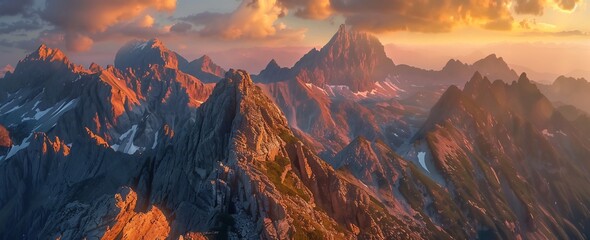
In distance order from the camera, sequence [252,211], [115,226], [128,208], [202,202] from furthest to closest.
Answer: [202,202] < [252,211] < [128,208] < [115,226]

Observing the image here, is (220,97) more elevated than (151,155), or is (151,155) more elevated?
(220,97)

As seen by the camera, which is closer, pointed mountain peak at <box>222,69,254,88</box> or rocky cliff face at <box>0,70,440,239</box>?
rocky cliff face at <box>0,70,440,239</box>

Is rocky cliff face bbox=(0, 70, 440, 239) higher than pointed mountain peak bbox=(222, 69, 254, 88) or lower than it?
lower

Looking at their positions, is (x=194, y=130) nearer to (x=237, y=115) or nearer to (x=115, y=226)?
(x=237, y=115)

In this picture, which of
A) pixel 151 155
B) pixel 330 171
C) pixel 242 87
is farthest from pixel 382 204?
pixel 151 155

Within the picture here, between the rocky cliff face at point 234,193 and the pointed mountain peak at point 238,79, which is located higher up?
the pointed mountain peak at point 238,79

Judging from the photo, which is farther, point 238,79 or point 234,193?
point 238,79

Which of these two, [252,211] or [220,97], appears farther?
[220,97]

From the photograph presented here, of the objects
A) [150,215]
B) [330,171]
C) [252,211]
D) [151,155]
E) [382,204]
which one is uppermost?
[150,215]

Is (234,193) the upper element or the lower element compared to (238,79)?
lower

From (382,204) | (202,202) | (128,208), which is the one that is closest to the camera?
(128,208)

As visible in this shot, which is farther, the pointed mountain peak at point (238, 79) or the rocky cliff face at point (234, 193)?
the pointed mountain peak at point (238, 79)
